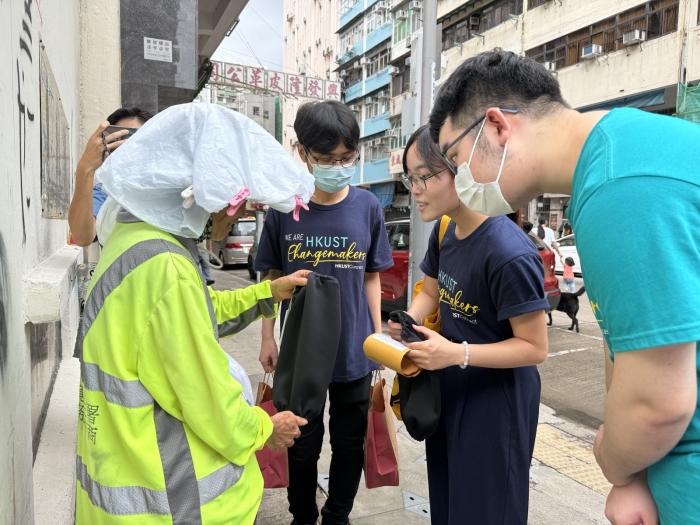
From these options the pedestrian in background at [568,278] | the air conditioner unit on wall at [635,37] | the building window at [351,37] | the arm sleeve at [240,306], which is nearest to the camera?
the arm sleeve at [240,306]

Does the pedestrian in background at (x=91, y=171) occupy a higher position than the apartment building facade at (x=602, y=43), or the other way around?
the apartment building facade at (x=602, y=43)

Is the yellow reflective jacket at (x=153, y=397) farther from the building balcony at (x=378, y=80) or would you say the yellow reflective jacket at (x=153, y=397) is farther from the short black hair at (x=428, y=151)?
the building balcony at (x=378, y=80)

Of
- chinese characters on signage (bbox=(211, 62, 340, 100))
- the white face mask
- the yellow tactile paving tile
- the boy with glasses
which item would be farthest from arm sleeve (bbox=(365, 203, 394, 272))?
chinese characters on signage (bbox=(211, 62, 340, 100))

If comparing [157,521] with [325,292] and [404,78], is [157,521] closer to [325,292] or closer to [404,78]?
[325,292]

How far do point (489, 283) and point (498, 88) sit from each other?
0.65 meters

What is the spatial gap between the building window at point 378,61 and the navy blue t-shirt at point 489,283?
101ft

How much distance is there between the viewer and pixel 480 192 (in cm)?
128

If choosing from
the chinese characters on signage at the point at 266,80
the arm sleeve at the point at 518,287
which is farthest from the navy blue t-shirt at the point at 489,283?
the chinese characters on signage at the point at 266,80

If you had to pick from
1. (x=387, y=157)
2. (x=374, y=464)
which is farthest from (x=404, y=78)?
(x=374, y=464)

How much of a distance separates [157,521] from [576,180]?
3.89 feet

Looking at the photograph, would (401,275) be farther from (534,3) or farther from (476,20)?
(476,20)

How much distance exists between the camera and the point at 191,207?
1340 millimetres

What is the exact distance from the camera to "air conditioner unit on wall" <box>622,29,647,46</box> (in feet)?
51.5

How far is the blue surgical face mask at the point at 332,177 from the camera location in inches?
89.4
